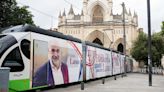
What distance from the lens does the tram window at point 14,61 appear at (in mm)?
13805

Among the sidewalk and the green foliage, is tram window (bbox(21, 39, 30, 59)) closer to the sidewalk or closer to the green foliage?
the sidewalk

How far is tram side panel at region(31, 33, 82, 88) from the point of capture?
16.2 metres

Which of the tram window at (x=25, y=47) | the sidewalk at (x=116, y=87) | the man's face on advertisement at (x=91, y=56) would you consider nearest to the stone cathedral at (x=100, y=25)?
the man's face on advertisement at (x=91, y=56)

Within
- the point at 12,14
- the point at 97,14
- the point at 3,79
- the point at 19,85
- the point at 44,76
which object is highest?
the point at 97,14

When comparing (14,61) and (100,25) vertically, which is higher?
(100,25)

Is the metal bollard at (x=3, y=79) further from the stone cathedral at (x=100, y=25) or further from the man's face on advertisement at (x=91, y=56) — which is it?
the stone cathedral at (x=100, y=25)

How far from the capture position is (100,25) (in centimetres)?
9950

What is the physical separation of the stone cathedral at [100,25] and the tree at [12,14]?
186 feet

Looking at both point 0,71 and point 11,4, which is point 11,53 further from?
point 11,4

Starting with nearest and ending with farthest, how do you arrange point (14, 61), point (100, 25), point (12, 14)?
point (14, 61) < point (12, 14) < point (100, 25)

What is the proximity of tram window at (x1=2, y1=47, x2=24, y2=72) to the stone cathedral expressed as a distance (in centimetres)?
7770

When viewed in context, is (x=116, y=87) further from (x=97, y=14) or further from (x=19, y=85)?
(x=97, y=14)

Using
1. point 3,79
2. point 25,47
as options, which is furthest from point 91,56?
point 3,79

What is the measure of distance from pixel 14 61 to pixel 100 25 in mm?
85951
